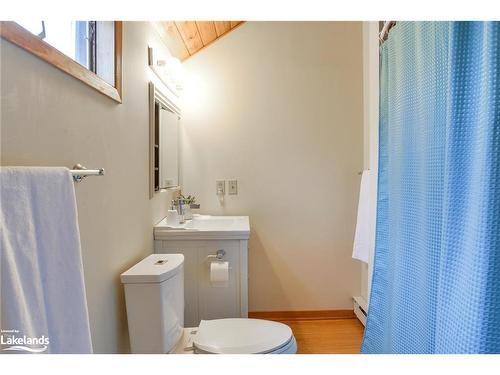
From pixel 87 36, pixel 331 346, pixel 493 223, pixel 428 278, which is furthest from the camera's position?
pixel 331 346

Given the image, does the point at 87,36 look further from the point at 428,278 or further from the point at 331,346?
the point at 331,346

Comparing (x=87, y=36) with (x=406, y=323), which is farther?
(x=87, y=36)

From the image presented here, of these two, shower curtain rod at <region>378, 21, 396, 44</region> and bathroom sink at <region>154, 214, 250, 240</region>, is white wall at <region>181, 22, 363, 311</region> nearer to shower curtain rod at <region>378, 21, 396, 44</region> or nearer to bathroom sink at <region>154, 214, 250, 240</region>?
bathroom sink at <region>154, 214, 250, 240</region>

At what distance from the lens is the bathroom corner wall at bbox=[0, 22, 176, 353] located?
2.44 feet

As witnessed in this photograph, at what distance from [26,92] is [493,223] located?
104cm

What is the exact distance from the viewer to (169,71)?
2.06m

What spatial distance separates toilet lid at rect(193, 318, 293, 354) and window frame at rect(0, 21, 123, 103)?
106cm

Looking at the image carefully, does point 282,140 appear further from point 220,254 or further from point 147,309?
point 147,309

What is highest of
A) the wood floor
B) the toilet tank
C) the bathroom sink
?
the bathroom sink

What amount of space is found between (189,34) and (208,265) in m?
1.55

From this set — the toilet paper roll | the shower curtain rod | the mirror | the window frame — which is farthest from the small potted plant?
the shower curtain rod

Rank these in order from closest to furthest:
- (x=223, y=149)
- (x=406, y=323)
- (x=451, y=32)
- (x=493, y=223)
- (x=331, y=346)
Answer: (x=493, y=223) < (x=451, y=32) < (x=406, y=323) < (x=331, y=346) < (x=223, y=149)

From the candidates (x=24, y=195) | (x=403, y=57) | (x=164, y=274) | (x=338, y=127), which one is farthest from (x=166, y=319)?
(x=338, y=127)

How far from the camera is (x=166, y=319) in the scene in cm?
127
